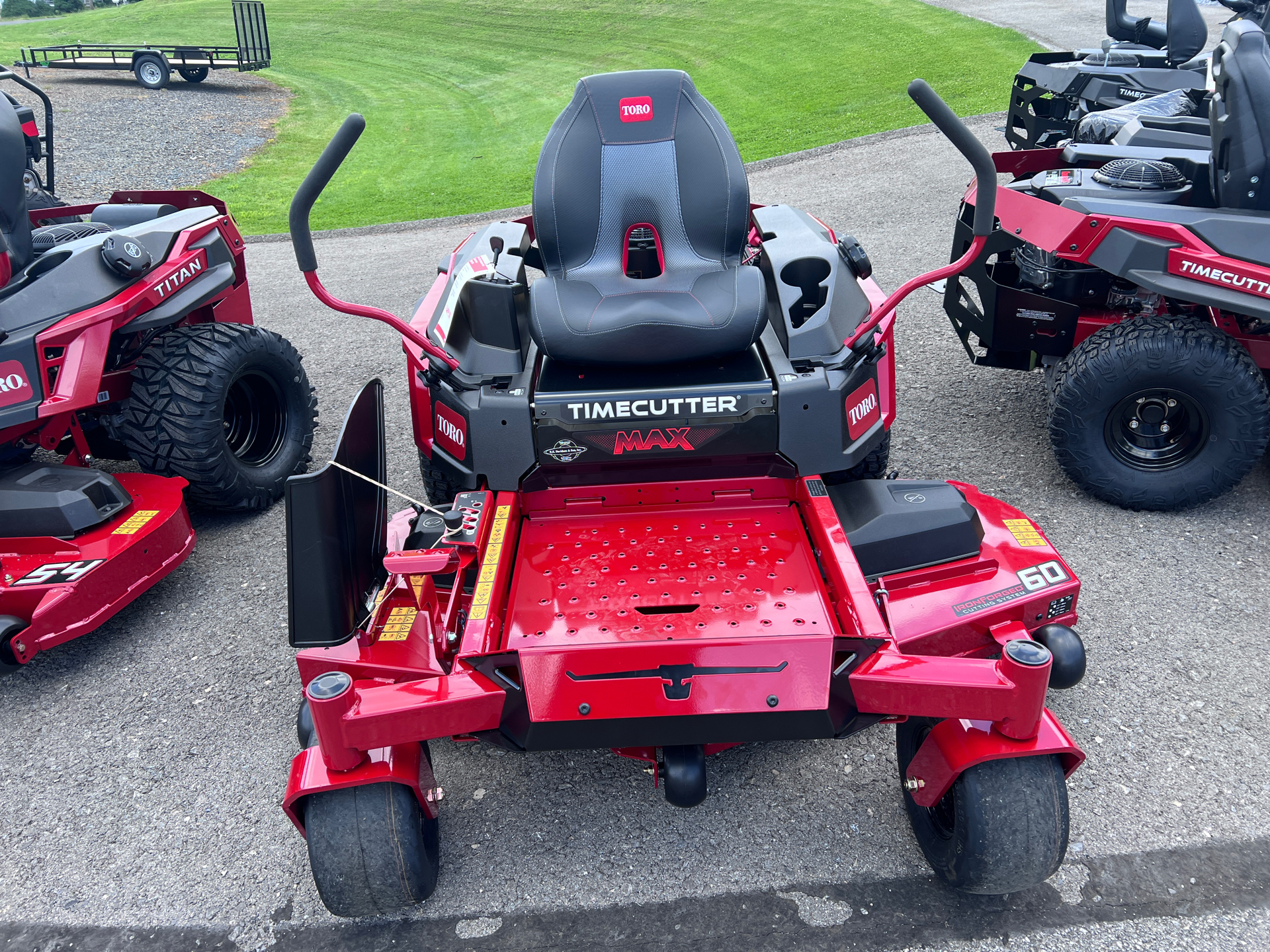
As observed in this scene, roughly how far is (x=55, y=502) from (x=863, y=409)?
9.67 feet

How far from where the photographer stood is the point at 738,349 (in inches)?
126

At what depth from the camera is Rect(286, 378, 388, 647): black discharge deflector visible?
237 cm

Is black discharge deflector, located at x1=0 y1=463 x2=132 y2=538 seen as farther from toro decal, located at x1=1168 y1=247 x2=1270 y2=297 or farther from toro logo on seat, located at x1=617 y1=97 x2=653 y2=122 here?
toro decal, located at x1=1168 y1=247 x2=1270 y2=297

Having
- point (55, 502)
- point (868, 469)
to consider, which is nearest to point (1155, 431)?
point (868, 469)

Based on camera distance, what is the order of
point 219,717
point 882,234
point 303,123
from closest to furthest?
point 219,717 < point 882,234 < point 303,123

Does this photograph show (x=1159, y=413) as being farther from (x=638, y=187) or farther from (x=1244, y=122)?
(x=638, y=187)

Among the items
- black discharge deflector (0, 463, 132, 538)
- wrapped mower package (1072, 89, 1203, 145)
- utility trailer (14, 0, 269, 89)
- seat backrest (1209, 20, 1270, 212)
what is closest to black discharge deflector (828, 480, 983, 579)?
seat backrest (1209, 20, 1270, 212)

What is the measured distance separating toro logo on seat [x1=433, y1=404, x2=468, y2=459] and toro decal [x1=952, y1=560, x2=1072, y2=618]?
63.6 inches

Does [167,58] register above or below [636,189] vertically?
below

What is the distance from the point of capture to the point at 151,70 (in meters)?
20.0

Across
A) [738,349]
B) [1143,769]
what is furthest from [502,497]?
[1143,769]

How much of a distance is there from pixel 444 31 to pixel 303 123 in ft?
31.8

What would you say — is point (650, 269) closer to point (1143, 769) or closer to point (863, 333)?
point (863, 333)

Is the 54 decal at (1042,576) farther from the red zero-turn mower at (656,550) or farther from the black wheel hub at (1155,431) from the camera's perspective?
the black wheel hub at (1155,431)
